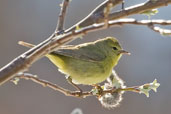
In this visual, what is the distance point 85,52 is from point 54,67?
443cm

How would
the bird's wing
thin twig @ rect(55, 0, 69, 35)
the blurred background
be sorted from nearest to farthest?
thin twig @ rect(55, 0, 69, 35) < the bird's wing < the blurred background

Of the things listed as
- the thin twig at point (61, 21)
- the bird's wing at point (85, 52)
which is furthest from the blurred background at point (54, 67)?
the thin twig at point (61, 21)

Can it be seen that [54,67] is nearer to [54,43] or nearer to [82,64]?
[82,64]

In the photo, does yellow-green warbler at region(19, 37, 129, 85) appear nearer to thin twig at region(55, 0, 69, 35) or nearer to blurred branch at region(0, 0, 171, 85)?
thin twig at region(55, 0, 69, 35)

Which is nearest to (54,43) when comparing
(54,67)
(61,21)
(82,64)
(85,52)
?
(61,21)

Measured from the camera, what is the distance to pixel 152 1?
1.37m

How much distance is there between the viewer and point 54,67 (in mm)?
7254

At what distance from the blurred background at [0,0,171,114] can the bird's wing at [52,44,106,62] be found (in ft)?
11.0

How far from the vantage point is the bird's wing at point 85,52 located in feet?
8.66

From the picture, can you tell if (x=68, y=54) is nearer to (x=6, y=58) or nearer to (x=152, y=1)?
(x=152, y=1)

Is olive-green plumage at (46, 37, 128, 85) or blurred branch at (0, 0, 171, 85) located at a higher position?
blurred branch at (0, 0, 171, 85)

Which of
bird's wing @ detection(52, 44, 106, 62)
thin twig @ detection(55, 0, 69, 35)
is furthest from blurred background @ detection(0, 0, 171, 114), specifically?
thin twig @ detection(55, 0, 69, 35)

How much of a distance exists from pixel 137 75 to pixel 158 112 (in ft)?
3.22

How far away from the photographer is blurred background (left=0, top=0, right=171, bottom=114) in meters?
6.71
